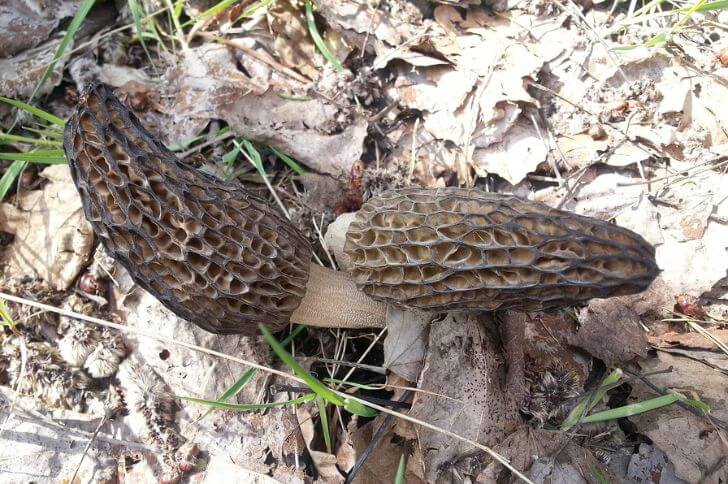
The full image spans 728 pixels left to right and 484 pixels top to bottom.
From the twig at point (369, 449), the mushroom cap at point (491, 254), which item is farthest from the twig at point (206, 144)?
the twig at point (369, 449)

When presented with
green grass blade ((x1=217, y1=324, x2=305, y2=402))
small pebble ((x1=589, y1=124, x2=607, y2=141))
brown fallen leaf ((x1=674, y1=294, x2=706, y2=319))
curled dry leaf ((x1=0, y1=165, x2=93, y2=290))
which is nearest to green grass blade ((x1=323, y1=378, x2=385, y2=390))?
green grass blade ((x1=217, y1=324, x2=305, y2=402))

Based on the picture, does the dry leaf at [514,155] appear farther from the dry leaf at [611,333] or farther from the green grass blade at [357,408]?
the green grass blade at [357,408]

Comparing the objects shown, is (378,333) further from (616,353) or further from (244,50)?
(244,50)

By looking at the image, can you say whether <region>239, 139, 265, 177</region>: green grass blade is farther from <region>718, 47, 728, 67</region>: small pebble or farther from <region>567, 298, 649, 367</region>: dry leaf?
<region>718, 47, 728, 67</region>: small pebble

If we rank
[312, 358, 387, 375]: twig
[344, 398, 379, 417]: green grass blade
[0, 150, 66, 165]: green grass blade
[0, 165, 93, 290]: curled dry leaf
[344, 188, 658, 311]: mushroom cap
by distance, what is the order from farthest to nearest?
[0, 165, 93, 290]: curled dry leaf, [0, 150, 66, 165]: green grass blade, [312, 358, 387, 375]: twig, [344, 398, 379, 417]: green grass blade, [344, 188, 658, 311]: mushroom cap

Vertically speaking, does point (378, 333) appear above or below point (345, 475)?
above

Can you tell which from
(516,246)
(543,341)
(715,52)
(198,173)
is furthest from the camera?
(715,52)

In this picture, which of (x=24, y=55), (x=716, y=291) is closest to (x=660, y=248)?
(x=716, y=291)

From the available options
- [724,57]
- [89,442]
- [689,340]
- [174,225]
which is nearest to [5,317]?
[89,442]
